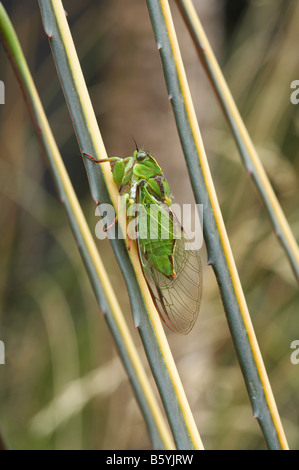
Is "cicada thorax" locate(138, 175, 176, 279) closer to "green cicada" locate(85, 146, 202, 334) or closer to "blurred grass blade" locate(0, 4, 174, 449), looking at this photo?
"green cicada" locate(85, 146, 202, 334)

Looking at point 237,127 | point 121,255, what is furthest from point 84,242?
point 237,127

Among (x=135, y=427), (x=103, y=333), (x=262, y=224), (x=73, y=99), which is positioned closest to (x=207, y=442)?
(x=135, y=427)

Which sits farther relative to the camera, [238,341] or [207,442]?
[207,442]

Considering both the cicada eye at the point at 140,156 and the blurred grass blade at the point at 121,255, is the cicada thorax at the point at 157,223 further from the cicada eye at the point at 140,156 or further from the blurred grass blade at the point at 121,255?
the blurred grass blade at the point at 121,255

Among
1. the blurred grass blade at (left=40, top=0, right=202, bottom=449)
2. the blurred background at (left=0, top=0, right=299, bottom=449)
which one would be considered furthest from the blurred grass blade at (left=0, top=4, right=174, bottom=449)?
the blurred background at (left=0, top=0, right=299, bottom=449)

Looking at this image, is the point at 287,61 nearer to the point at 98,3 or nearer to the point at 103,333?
the point at 98,3
